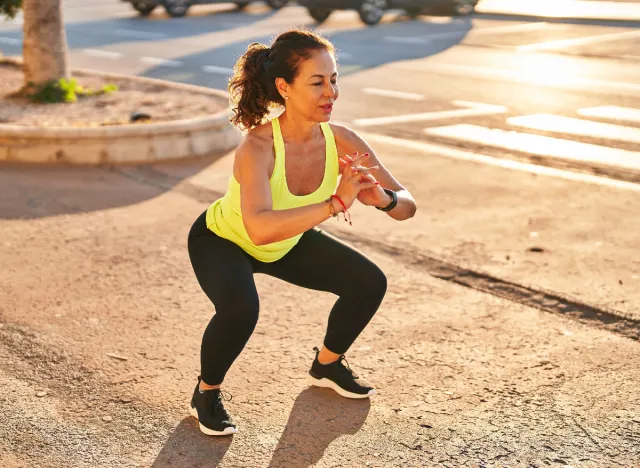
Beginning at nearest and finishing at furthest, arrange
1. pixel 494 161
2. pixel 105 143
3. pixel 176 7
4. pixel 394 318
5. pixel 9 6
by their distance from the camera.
Answer: pixel 394 318
pixel 105 143
pixel 494 161
pixel 9 6
pixel 176 7

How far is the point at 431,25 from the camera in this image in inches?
846

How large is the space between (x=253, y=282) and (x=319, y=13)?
18.7m

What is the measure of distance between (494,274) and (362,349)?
1.43m

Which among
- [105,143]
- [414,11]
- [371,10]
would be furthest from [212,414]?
[414,11]

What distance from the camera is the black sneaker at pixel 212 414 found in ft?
13.6

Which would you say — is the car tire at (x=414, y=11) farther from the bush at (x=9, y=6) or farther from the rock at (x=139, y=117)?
the rock at (x=139, y=117)

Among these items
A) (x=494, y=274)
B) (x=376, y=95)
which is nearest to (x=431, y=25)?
(x=376, y=95)

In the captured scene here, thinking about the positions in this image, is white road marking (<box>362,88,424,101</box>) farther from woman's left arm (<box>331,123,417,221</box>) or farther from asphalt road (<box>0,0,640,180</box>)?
woman's left arm (<box>331,123,417,221</box>)

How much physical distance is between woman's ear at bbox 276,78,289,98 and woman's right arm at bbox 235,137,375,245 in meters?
0.24

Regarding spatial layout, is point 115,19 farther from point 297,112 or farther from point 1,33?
point 297,112

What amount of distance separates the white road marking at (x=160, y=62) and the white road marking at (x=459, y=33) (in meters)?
4.35

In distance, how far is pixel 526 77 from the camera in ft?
46.5

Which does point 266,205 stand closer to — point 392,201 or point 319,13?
point 392,201

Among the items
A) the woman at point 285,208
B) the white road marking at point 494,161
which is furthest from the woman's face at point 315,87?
the white road marking at point 494,161
